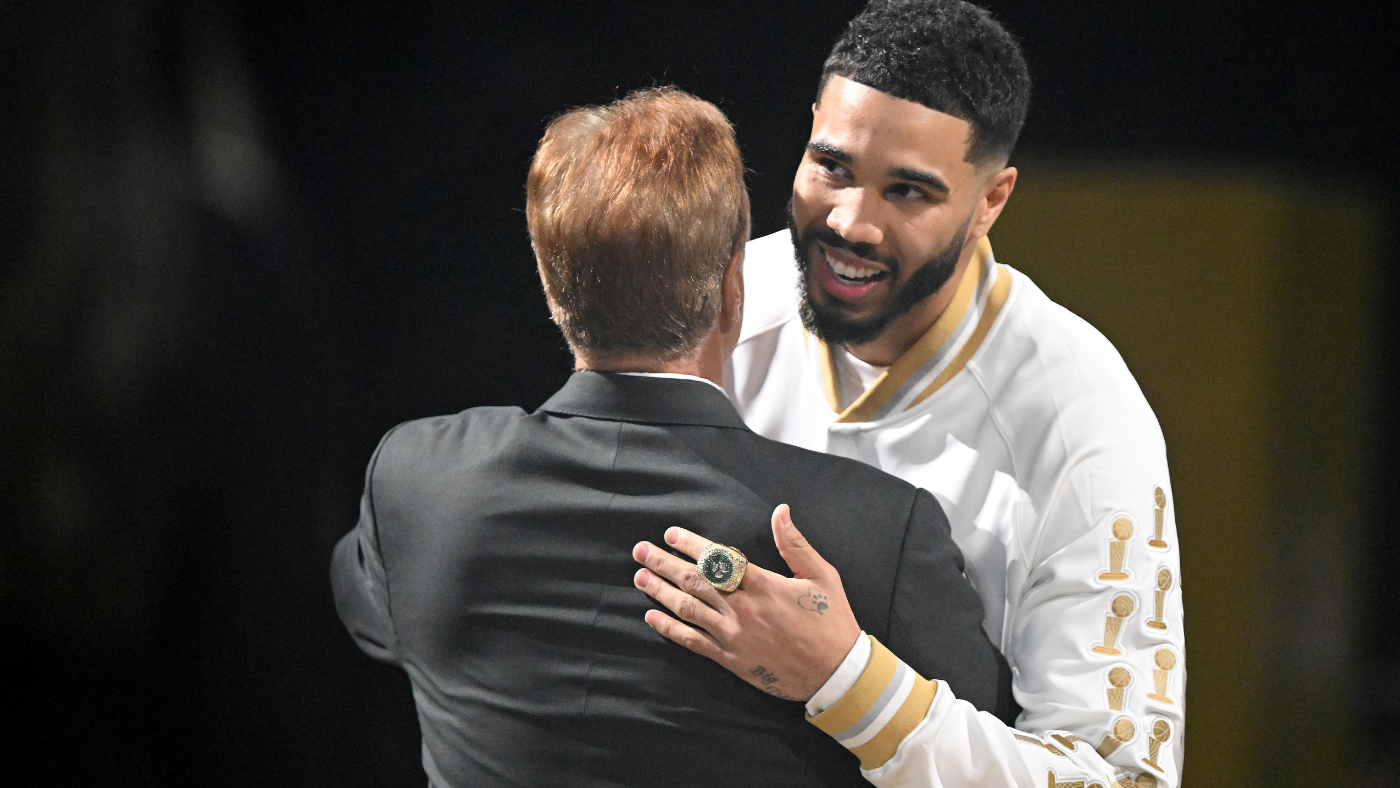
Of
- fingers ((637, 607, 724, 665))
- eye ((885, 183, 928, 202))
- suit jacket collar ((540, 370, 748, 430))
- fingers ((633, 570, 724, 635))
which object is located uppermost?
eye ((885, 183, 928, 202))

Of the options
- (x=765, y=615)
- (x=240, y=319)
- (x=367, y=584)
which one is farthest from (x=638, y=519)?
(x=240, y=319)

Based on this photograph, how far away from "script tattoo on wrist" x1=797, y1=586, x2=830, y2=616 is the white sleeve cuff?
55mm

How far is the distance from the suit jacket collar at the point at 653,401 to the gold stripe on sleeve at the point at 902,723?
0.33 metres

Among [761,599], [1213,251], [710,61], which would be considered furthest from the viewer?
[710,61]

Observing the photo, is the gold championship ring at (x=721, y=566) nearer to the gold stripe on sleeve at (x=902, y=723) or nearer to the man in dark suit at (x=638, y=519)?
the man in dark suit at (x=638, y=519)

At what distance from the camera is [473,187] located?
178 centimetres

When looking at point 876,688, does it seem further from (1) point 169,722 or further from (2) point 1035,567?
(1) point 169,722

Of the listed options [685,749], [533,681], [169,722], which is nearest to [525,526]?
[533,681]

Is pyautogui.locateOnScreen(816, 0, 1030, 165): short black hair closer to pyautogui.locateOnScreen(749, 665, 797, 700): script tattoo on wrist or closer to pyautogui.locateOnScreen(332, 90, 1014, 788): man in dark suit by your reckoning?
pyautogui.locateOnScreen(332, 90, 1014, 788): man in dark suit

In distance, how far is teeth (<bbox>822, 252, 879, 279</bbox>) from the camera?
1.49 metres

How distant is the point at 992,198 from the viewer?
1500mm

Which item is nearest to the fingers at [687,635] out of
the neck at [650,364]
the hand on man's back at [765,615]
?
the hand on man's back at [765,615]

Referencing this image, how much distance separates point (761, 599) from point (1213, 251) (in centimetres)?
85

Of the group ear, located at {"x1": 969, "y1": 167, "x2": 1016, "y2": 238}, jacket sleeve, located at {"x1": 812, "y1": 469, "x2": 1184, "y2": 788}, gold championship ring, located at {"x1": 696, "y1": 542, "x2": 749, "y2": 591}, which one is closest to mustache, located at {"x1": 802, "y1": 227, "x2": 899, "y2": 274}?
ear, located at {"x1": 969, "y1": 167, "x2": 1016, "y2": 238}
